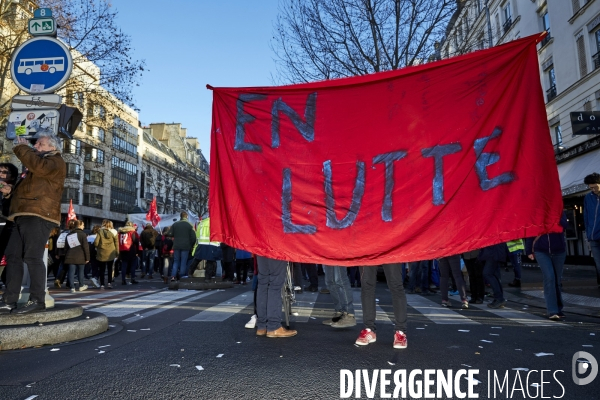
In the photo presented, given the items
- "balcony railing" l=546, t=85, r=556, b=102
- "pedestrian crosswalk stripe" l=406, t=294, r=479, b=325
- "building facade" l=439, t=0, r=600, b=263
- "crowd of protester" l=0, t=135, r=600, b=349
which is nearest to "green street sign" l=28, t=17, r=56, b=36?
"crowd of protester" l=0, t=135, r=600, b=349

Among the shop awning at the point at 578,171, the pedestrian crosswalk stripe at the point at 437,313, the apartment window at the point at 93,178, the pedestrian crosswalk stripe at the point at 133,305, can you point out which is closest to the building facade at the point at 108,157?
the apartment window at the point at 93,178

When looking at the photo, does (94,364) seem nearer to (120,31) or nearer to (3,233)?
(3,233)

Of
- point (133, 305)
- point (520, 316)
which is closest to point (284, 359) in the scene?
point (520, 316)

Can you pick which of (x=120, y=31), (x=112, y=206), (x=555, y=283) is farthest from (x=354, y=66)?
(x=112, y=206)

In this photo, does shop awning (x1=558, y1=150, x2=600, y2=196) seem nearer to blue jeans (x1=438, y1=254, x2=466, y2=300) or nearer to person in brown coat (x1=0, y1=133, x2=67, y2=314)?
blue jeans (x1=438, y1=254, x2=466, y2=300)

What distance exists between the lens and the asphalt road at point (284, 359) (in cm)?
310

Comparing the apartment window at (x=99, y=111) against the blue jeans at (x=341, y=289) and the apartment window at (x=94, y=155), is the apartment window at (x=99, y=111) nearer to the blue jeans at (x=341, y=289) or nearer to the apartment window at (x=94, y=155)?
the blue jeans at (x=341, y=289)

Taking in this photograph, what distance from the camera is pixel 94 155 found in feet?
179

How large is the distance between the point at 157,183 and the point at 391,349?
72986 mm

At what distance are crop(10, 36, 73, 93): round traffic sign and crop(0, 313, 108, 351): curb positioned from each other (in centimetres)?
296

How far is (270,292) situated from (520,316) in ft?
13.3

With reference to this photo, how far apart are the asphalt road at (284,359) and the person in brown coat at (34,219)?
35.8 inches

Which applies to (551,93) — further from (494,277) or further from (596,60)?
(494,277)

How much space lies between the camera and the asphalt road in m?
3.10
